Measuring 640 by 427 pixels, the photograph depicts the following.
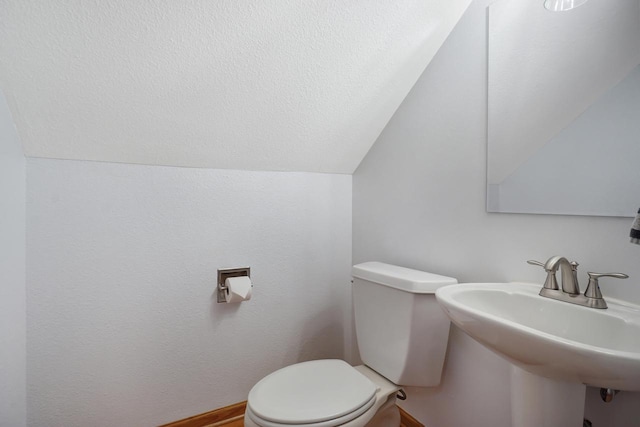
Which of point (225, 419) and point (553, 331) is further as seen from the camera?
point (225, 419)

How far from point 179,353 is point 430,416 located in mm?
1128

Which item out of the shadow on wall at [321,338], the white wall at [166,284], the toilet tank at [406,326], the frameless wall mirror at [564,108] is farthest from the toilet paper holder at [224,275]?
the frameless wall mirror at [564,108]

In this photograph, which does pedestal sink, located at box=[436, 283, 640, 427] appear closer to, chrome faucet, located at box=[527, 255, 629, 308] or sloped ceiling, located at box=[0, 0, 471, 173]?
chrome faucet, located at box=[527, 255, 629, 308]

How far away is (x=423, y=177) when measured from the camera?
1475mm

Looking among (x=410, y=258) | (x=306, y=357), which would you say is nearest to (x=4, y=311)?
(x=306, y=357)

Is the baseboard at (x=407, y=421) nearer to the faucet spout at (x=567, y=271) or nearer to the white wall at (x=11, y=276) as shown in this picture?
the faucet spout at (x=567, y=271)

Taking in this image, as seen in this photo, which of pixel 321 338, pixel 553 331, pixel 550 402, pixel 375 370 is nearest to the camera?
pixel 550 402

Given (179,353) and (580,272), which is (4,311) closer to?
(179,353)

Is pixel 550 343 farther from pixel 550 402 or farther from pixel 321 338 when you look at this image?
pixel 321 338

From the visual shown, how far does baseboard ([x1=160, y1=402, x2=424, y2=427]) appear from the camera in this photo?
4.98 ft

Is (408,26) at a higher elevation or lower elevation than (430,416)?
higher

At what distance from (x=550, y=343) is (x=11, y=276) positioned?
1.54 metres

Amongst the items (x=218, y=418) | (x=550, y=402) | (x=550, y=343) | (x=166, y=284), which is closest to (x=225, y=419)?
(x=218, y=418)

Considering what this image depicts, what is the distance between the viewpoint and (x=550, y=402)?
0.84 metres
